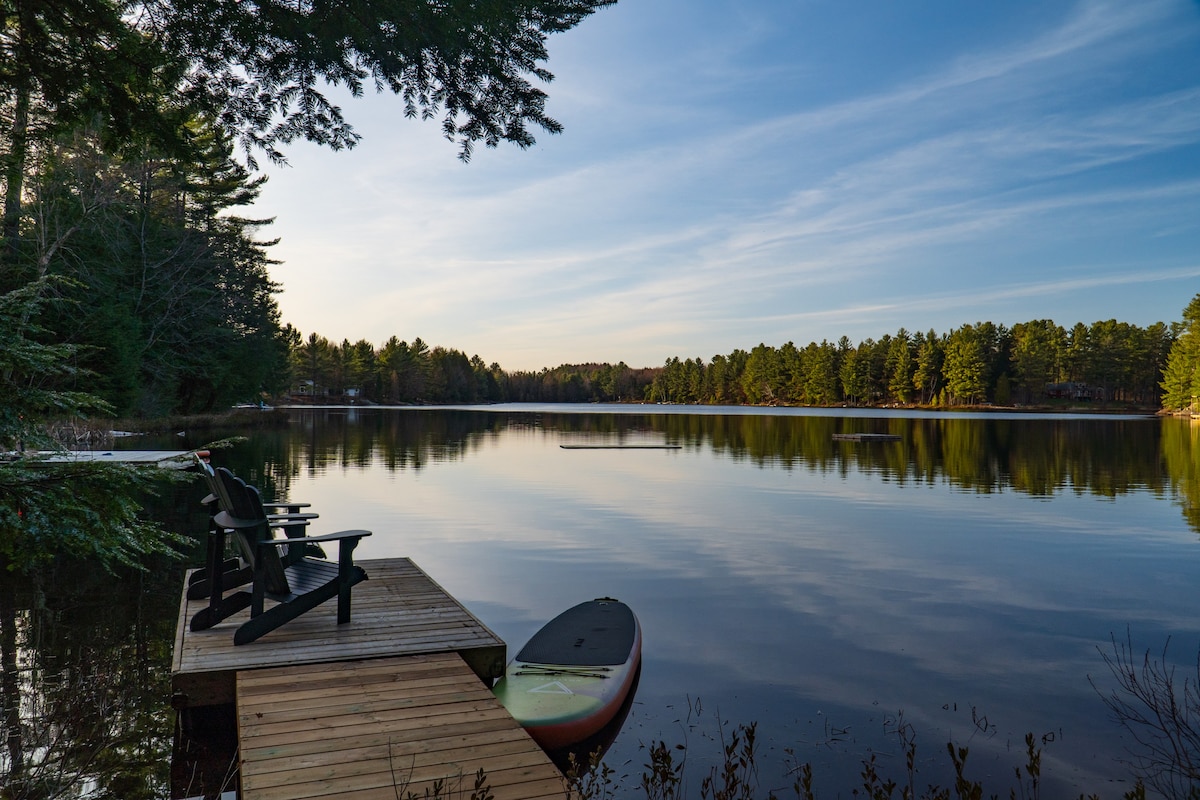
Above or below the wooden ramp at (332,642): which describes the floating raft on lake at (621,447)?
below

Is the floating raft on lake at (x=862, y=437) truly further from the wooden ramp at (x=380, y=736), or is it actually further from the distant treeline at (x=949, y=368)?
the distant treeline at (x=949, y=368)

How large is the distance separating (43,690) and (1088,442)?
2020 inches

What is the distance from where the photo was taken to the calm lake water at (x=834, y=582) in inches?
252

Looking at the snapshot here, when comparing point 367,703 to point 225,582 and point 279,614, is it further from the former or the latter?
point 225,582

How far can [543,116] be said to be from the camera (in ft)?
14.6

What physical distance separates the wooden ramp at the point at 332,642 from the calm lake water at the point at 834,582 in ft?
4.92

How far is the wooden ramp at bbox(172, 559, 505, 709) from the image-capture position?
535 cm

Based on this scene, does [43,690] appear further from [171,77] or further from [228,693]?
[171,77]

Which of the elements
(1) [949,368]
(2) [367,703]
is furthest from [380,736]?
(1) [949,368]

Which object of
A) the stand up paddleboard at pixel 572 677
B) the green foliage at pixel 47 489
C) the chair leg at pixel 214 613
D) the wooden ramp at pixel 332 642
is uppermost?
the green foliage at pixel 47 489

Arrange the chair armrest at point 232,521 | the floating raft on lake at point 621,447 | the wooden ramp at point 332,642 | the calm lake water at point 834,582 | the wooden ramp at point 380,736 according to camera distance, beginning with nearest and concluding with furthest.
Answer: the wooden ramp at point 380,736 < the wooden ramp at point 332,642 < the chair armrest at point 232,521 < the calm lake water at point 834,582 < the floating raft on lake at point 621,447

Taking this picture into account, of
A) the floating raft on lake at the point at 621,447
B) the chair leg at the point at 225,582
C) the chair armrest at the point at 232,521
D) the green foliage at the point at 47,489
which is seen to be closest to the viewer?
the green foliage at the point at 47,489

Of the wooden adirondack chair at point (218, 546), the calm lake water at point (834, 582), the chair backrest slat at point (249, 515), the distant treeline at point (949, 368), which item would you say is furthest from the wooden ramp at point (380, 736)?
the distant treeline at point (949, 368)

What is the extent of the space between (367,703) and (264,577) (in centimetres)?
186
